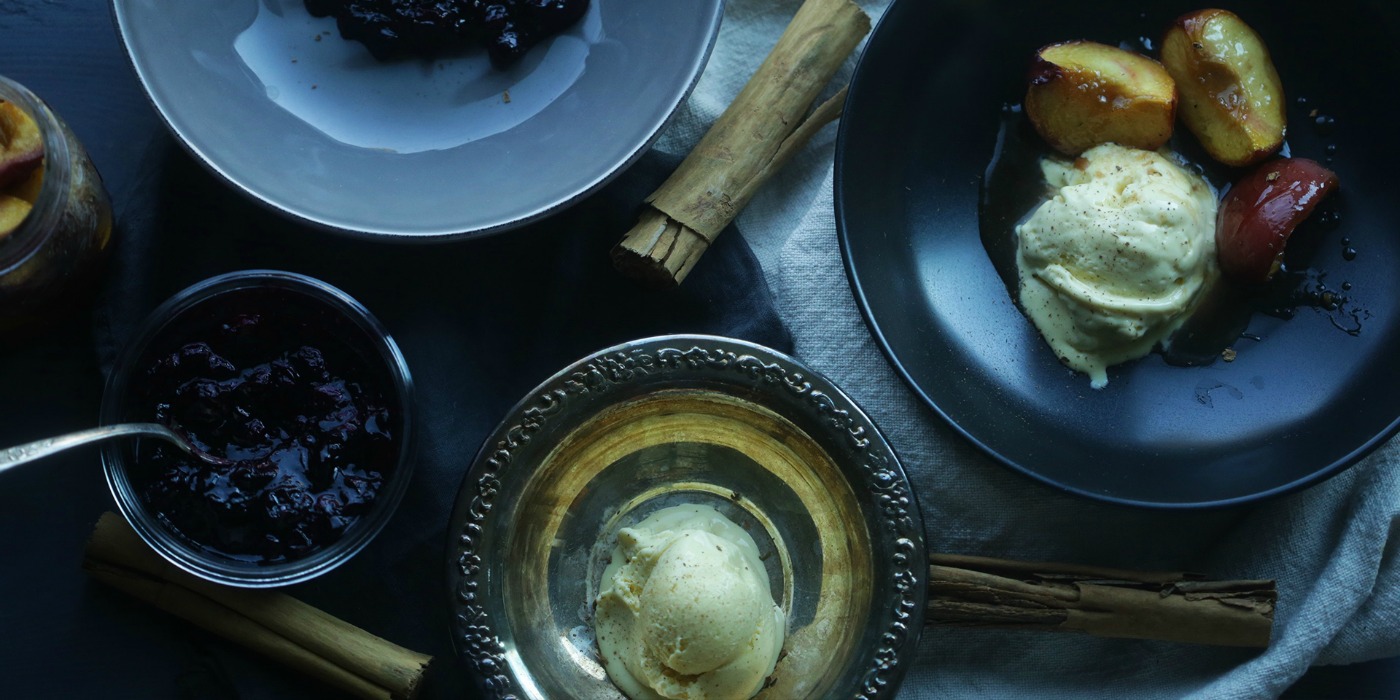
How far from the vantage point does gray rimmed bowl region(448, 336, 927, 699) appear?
1509 mm

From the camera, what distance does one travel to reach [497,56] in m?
1.67

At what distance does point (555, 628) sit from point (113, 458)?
0.63m

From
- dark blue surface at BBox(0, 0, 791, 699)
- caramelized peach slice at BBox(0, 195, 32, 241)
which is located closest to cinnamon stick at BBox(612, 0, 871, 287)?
dark blue surface at BBox(0, 0, 791, 699)

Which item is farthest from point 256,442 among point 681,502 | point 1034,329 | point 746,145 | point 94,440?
point 1034,329

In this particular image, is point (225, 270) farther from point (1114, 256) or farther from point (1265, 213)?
point (1265, 213)

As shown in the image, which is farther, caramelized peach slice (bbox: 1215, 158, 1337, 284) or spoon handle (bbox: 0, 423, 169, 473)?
caramelized peach slice (bbox: 1215, 158, 1337, 284)

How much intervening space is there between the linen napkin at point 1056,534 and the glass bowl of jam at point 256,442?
1.76ft

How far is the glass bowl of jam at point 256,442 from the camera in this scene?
5.10ft

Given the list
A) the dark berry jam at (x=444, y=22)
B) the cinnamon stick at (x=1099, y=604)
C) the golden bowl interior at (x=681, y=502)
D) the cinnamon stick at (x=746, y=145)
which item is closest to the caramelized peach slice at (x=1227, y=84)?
the cinnamon stick at (x=746, y=145)

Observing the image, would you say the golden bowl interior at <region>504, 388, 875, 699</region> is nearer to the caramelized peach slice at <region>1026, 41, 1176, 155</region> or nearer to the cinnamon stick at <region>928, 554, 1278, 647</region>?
the cinnamon stick at <region>928, 554, 1278, 647</region>

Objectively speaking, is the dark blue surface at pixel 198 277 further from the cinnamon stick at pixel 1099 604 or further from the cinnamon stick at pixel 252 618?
the cinnamon stick at pixel 1099 604

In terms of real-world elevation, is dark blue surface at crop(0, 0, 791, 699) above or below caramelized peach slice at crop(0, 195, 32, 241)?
below

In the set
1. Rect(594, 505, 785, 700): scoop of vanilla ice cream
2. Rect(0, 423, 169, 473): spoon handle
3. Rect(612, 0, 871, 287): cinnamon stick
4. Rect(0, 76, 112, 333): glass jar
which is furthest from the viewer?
Rect(612, 0, 871, 287): cinnamon stick

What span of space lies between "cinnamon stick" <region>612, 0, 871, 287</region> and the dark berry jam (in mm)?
280
